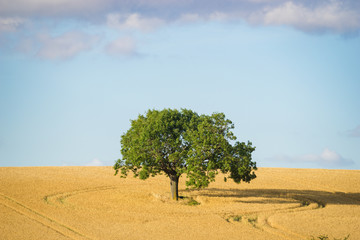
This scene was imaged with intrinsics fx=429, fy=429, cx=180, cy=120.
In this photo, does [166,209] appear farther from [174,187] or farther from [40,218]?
[40,218]

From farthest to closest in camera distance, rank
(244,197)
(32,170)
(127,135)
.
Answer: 1. (32,170)
2. (244,197)
3. (127,135)

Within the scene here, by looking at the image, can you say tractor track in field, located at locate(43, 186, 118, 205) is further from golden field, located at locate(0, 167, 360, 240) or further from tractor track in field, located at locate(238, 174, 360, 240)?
tractor track in field, located at locate(238, 174, 360, 240)

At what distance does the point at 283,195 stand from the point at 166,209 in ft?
70.1

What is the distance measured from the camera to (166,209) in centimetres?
5019

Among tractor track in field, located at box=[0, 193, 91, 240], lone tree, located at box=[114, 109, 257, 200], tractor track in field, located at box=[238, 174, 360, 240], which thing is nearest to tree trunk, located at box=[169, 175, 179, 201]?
lone tree, located at box=[114, 109, 257, 200]

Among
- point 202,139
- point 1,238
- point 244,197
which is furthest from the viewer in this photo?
point 244,197

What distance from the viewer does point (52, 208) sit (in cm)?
4975

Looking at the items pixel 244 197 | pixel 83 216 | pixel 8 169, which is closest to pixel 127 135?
pixel 83 216

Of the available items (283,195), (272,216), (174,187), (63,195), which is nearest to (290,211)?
(272,216)

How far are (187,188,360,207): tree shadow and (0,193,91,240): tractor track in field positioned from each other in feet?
74.7

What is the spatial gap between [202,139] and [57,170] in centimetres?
4635

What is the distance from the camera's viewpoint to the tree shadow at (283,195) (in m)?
58.8

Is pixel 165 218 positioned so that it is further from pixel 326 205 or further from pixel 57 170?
pixel 57 170

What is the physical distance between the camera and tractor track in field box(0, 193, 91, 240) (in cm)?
3912
